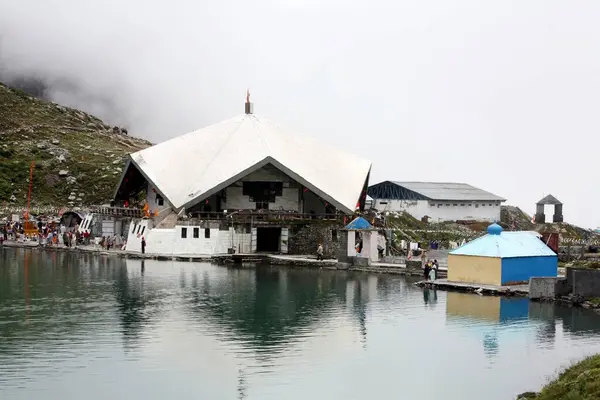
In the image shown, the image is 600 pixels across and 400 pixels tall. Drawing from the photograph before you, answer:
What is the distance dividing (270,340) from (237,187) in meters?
38.1

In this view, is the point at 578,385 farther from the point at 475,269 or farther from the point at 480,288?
the point at 475,269

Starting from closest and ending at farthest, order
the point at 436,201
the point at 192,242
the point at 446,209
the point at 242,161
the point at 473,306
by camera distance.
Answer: the point at 473,306 → the point at 192,242 → the point at 242,161 → the point at 436,201 → the point at 446,209

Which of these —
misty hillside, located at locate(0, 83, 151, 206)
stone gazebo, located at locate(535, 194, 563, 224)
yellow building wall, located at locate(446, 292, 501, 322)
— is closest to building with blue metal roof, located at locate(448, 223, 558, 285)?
yellow building wall, located at locate(446, 292, 501, 322)

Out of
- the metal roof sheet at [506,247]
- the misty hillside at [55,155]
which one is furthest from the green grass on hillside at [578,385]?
the misty hillside at [55,155]

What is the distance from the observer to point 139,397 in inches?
886

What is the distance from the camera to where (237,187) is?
67500 mm

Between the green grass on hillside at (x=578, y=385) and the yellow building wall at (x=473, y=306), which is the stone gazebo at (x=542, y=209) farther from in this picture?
the green grass on hillside at (x=578, y=385)

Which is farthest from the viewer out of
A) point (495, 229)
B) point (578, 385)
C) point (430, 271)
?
point (430, 271)

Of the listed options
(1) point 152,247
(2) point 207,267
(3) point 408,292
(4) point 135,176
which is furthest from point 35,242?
(3) point 408,292

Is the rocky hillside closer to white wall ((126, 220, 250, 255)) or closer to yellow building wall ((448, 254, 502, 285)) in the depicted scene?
white wall ((126, 220, 250, 255))

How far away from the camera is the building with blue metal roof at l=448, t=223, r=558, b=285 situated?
4288 cm

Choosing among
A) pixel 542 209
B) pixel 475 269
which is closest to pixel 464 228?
pixel 542 209

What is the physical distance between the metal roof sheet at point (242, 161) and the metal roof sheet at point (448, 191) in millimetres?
17904

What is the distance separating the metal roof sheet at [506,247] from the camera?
43125 mm
